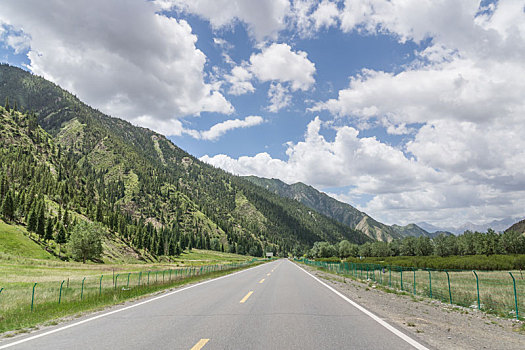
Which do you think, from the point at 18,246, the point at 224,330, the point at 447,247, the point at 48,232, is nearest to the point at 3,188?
the point at 48,232

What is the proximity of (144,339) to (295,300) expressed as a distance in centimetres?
785

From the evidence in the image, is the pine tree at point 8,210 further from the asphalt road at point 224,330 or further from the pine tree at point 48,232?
the asphalt road at point 224,330

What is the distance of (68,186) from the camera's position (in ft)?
485

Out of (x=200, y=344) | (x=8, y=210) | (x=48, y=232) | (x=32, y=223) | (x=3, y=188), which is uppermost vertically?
(x=3, y=188)

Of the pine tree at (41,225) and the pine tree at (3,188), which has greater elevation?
the pine tree at (3,188)

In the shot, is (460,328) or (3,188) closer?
(460,328)

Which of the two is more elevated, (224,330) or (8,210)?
(8,210)

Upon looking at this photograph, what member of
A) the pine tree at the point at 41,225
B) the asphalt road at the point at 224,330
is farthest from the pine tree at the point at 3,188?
the asphalt road at the point at 224,330

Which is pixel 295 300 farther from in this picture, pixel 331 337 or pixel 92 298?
pixel 92 298

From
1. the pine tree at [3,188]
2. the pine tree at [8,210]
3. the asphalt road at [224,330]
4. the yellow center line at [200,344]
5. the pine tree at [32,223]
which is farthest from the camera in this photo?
the pine tree at [3,188]

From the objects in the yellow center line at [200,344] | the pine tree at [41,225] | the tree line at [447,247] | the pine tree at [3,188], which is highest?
the pine tree at [3,188]

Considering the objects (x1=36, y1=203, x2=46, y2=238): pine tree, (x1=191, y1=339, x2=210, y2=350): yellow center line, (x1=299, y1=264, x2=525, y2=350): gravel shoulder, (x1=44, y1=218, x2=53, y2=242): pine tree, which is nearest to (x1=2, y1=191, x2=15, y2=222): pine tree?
(x1=36, y1=203, x2=46, y2=238): pine tree

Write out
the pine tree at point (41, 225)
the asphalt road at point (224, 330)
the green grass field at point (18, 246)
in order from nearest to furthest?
the asphalt road at point (224, 330) < the green grass field at point (18, 246) < the pine tree at point (41, 225)

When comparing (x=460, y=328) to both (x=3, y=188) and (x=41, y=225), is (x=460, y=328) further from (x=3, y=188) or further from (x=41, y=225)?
(x=3, y=188)
